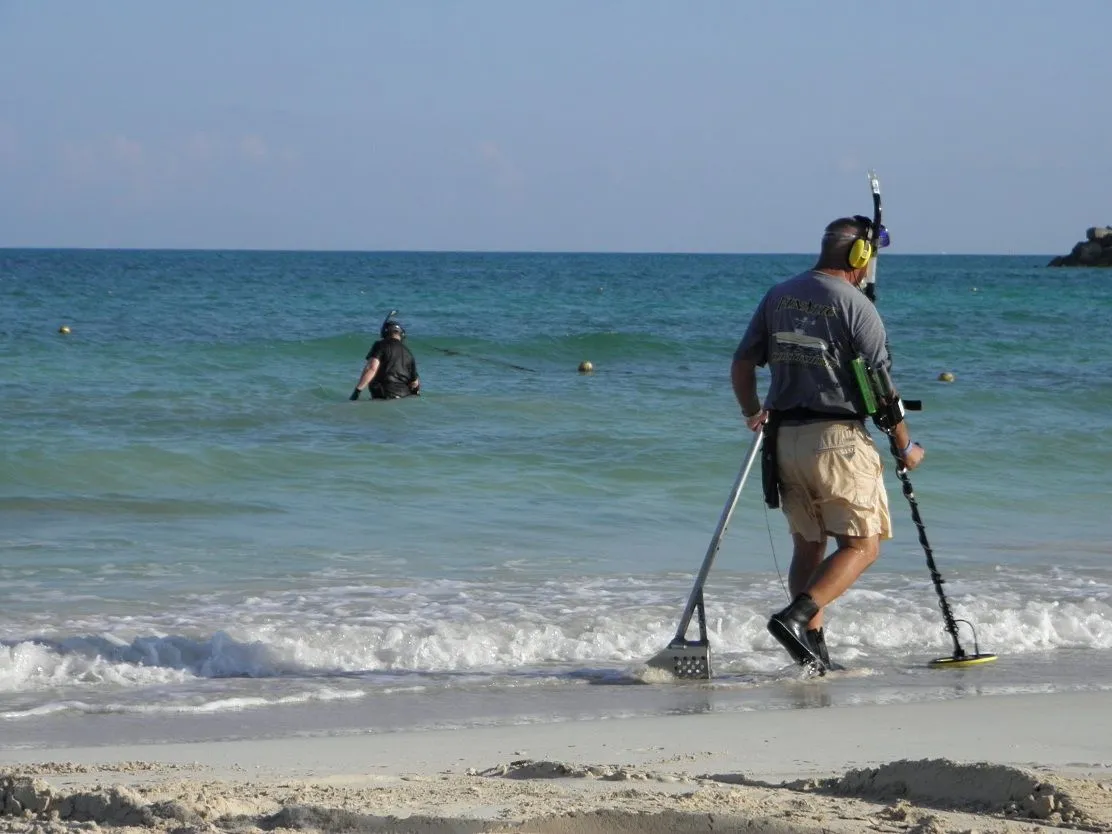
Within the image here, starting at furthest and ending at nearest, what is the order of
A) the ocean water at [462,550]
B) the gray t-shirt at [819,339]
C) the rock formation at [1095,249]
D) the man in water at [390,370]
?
the rock formation at [1095,249], the man in water at [390,370], the ocean water at [462,550], the gray t-shirt at [819,339]

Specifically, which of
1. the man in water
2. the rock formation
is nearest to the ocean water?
the man in water

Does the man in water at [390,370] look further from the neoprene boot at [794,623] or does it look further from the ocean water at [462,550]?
the neoprene boot at [794,623]

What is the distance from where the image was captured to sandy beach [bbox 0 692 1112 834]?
10.9 ft

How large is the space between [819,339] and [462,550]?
341 cm

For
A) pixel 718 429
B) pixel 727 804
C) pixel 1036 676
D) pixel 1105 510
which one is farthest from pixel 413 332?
pixel 727 804

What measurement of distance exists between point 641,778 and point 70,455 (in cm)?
873

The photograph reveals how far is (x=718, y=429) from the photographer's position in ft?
45.9

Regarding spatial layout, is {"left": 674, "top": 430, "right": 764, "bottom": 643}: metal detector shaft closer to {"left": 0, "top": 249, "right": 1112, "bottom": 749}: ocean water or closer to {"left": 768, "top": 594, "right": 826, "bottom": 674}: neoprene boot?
{"left": 0, "top": 249, "right": 1112, "bottom": 749}: ocean water

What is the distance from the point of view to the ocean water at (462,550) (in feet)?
18.1

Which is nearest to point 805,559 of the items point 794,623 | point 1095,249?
point 794,623

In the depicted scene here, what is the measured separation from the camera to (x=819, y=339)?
527 cm

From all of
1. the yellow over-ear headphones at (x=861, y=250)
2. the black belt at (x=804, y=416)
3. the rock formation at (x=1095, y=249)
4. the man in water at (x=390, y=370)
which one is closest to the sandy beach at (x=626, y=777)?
the black belt at (x=804, y=416)

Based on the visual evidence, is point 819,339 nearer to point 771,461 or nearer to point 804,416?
point 804,416

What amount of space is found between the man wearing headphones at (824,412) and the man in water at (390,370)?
376 inches
